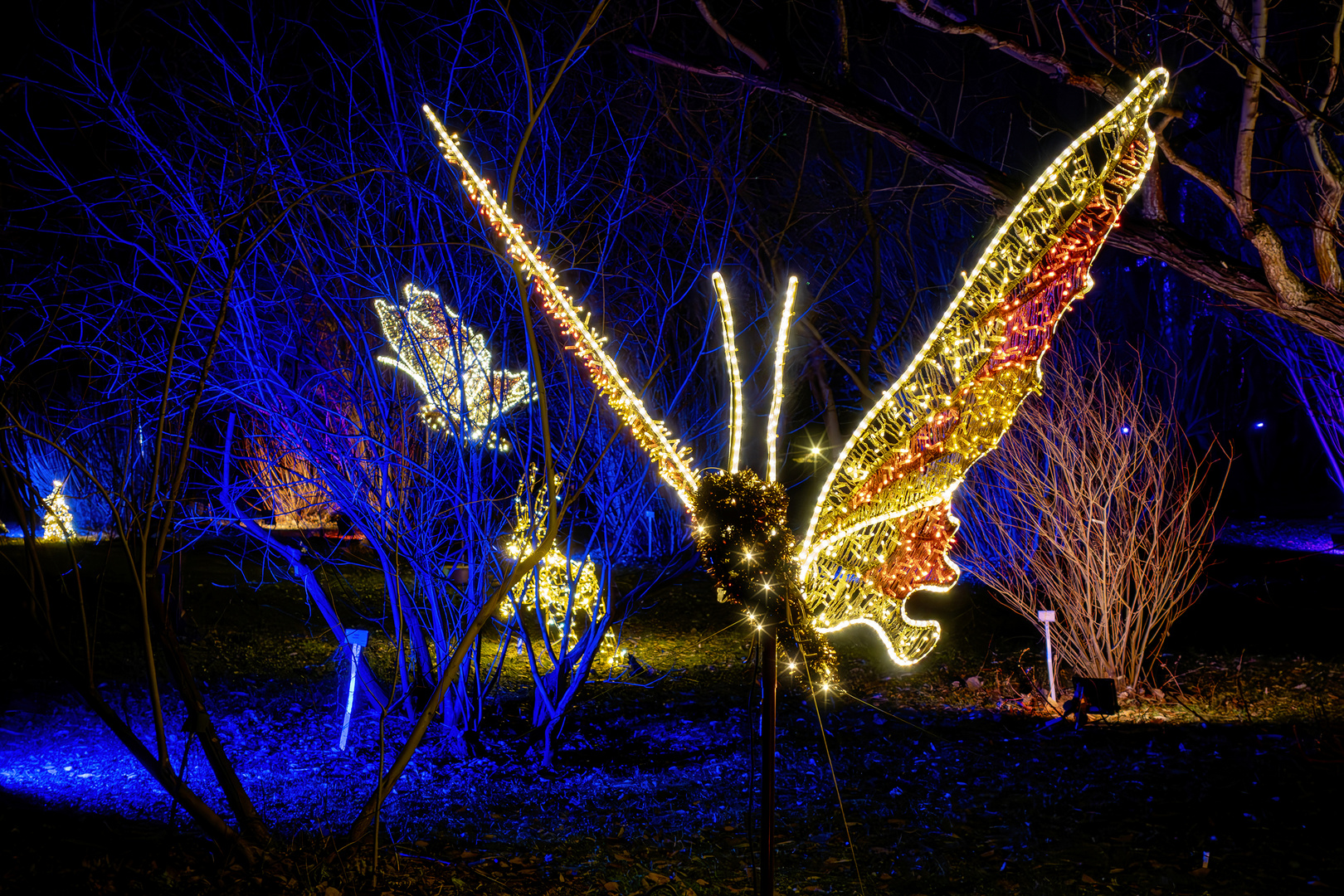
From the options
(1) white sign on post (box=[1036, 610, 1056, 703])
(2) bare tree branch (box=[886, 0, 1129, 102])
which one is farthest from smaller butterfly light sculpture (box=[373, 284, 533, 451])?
(2) bare tree branch (box=[886, 0, 1129, 102])

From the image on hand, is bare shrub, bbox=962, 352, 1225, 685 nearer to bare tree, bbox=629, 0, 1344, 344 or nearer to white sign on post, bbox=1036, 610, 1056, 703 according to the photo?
white sign on post, bbox=1036, 610, 1056, 703

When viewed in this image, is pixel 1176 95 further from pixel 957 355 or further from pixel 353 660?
pixel 353 660

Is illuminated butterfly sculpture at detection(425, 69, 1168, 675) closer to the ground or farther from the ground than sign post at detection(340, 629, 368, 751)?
farther from the ground

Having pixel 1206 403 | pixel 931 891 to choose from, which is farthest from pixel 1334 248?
pixel 1206 403

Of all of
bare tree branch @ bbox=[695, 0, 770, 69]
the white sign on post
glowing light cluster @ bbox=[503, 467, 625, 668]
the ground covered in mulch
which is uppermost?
bare tree branch @ bbox=[695, 0, 770, 69]

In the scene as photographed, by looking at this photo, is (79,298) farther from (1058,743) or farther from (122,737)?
(1058,743)

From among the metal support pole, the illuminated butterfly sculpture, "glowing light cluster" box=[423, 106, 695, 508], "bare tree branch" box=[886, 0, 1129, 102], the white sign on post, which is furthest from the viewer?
"bare tree branch" box=[886, 0, 1129, 102]

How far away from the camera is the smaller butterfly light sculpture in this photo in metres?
5.71

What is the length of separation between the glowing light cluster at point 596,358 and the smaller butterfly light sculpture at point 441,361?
138cm

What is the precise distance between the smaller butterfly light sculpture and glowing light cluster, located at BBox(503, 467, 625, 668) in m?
0.56

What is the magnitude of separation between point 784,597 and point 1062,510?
4992mm

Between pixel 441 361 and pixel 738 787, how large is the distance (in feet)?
11.2

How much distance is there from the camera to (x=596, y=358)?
4.25 m

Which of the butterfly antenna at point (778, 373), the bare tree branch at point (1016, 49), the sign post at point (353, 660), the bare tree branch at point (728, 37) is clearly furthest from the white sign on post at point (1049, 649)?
the bare tree branch at point (728, 37)
